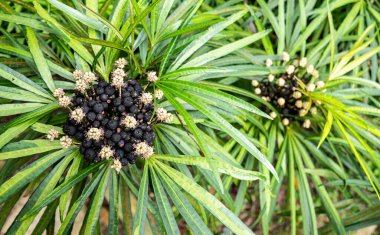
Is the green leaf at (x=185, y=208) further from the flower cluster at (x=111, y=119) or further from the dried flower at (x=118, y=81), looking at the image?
the dried flower at (x=118, y=81)

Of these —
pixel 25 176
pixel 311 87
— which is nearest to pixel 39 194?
pixel 25 176

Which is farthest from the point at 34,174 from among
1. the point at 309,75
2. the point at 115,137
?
the point at 309,75

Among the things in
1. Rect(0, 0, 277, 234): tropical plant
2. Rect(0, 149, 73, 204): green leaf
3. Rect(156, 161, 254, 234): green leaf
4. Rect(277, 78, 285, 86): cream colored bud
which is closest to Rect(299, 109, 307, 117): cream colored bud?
Rect(277, 78, 285, 86): cream colored bud

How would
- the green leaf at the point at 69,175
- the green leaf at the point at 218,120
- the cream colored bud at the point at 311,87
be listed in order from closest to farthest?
the green leaf at the point at 218,120
the green leaf at the point at 69,175
the cream colored bud at the point at 311,87

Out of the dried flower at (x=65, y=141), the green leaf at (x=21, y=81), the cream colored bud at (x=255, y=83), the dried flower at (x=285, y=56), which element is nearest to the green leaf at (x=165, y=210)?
the dried flower at (x=65, y=141)

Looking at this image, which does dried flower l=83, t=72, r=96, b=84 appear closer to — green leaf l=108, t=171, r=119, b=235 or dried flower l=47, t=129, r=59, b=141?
dried flower l=47, t=129, r=59, b=141

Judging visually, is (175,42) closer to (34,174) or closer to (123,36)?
(123,36)
